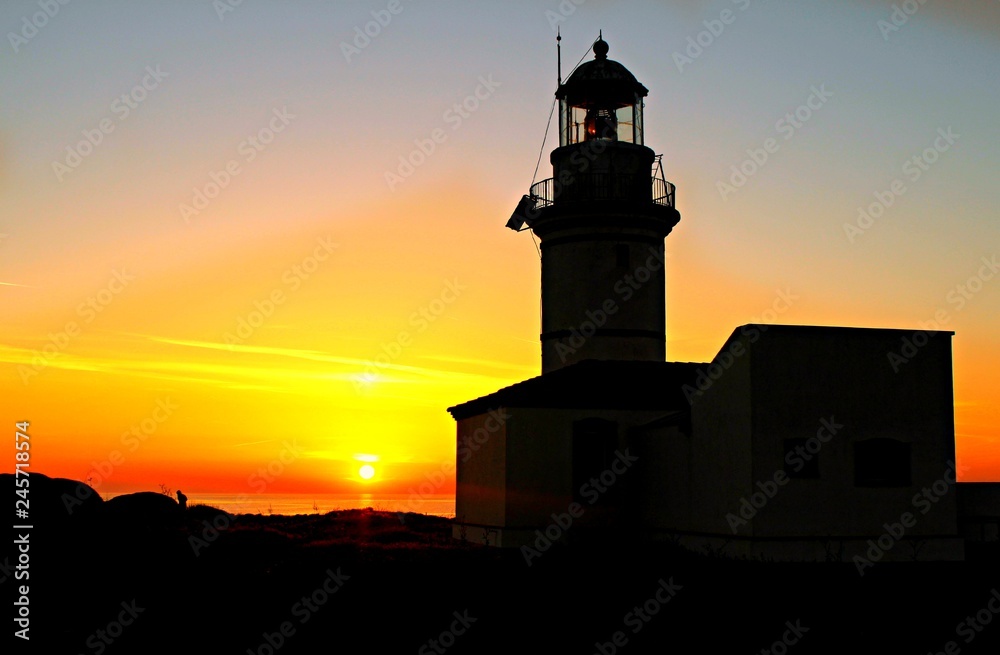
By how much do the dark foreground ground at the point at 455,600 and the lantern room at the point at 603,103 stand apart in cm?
1116

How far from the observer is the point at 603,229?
25.6 metres

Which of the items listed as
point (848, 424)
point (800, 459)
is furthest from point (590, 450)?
point (848, 424)

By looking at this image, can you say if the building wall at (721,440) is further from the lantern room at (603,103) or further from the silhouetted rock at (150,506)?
the silhouetted rock at (150,506)

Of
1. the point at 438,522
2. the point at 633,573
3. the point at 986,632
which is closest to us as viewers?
the point at 986,632

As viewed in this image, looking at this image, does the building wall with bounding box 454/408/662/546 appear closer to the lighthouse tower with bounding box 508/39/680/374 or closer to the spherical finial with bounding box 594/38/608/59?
the lighthouse tower with bounding box 508/39/680/374

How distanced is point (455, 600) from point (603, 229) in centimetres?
1279

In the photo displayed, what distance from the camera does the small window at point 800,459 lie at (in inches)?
725

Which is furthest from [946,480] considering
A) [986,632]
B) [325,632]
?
[325,632]

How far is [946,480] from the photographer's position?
62.0ft

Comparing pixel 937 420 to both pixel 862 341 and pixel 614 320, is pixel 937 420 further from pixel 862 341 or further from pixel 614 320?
pixel 614 320

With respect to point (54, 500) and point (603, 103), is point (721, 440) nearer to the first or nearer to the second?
point (603, 103)

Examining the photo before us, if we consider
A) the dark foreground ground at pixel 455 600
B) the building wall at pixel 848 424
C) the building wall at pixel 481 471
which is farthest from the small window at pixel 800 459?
the building wall at pixel 481 471

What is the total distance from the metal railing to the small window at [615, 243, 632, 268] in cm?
114

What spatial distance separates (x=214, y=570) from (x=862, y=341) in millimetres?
11462
